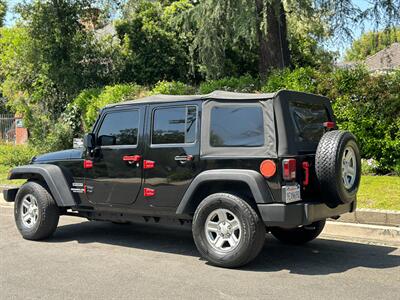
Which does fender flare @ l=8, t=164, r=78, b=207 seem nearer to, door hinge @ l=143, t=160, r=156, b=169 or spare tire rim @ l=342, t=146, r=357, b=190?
door hinge @ l=143, t=160, r=156, b=169

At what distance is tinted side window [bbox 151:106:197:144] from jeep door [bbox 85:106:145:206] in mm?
247

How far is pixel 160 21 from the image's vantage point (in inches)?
803

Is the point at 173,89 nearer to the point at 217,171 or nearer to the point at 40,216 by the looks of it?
the point at 40,216

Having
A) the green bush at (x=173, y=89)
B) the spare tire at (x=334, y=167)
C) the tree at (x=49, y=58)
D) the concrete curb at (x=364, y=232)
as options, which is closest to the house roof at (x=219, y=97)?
the spare tire at (x=334, y=167)

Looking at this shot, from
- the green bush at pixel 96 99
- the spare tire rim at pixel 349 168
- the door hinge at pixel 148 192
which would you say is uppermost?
the green bush at pixel 96 99

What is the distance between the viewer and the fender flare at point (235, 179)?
18.6 feet

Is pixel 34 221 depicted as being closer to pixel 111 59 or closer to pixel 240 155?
pixel 240 155

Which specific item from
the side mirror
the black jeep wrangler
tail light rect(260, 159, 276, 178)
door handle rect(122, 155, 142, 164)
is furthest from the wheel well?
the side mirror

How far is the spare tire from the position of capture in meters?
5.79

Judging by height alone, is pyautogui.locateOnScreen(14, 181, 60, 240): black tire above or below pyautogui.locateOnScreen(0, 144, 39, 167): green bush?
below

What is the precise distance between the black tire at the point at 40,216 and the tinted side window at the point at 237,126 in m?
2.70

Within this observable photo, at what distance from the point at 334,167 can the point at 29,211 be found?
442 centimetres

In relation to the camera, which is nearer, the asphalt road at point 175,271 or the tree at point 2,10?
the asphalt road at point 175,271

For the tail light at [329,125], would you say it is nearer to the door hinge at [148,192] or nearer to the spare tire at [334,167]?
the spare tire at [334,167]
